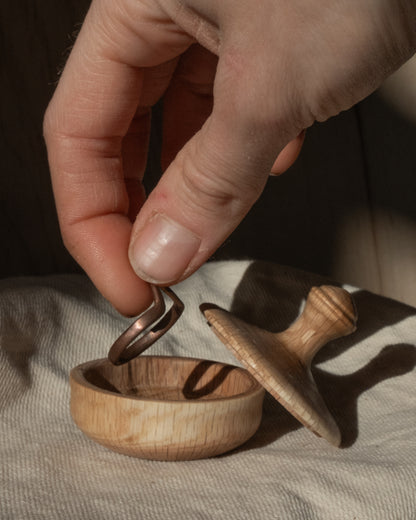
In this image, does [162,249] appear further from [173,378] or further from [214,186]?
[173,378]

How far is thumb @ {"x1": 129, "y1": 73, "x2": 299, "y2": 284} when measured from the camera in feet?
2.10

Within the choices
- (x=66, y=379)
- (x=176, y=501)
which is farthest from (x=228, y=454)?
(x=66, y=379)

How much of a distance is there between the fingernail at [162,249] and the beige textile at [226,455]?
0.17 m

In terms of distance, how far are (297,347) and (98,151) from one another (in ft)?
1.00

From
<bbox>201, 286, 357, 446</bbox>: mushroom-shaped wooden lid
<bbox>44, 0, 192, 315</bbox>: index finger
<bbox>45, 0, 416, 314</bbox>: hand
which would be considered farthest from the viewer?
<bbox>44, 0, 192, 315</bbox>: index finger

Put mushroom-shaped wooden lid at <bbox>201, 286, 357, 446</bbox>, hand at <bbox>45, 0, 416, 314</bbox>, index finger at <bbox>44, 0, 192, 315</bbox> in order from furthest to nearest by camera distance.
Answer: index finger at <bbox>44, 0, 192, 315</bbox>, mushroom-shaped wooden lid at <bbox>201, 286, 357, 446</bbox>, hand at <bbox>45, 0, 416, 314</bbox>

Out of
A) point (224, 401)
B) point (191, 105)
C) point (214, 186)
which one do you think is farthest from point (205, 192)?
point (191, 105)

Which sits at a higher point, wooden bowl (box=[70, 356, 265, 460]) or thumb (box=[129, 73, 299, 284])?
thumb (box=[129, 73, 299, 284])

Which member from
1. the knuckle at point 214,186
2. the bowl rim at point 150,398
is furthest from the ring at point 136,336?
the knuckle at point 214,186

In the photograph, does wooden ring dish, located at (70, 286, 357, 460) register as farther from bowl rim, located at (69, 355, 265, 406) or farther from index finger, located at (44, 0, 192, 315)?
index finger, located at (44, 0, 192, 315)

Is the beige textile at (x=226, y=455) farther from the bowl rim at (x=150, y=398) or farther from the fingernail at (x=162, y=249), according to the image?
the fingernail at (x=162, y=249)

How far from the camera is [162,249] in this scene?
0.73 metres

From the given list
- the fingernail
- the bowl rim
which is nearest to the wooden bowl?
the bowl rim

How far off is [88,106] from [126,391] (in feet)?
0.99
